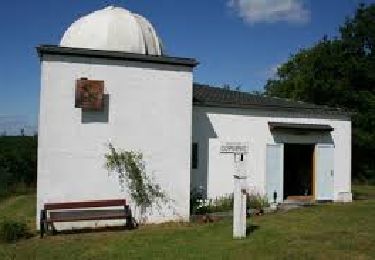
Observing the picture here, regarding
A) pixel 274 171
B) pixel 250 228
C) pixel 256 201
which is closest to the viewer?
pixel 250 228

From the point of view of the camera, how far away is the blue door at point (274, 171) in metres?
19.0

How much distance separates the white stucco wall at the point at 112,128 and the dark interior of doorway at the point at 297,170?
8.06 meters

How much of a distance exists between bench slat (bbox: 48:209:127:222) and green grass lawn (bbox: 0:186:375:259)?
438 millimetres

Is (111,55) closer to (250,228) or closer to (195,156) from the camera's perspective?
(195,156)

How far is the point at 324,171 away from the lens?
2050 cm

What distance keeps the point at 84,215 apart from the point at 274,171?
8.11m

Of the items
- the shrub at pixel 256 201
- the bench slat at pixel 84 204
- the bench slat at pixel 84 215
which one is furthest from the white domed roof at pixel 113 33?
the shrub at pixel 256 201

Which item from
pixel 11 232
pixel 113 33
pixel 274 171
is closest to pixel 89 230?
pixel 11 232

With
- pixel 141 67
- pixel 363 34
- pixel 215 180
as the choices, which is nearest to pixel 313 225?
pixel 215 180

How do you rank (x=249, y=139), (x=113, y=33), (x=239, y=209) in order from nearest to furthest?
(x=239, y=209)
(x=113, y=33)
(x=249, y=139)

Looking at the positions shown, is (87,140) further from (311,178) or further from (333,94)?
(333,94)

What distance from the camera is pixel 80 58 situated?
46.6ft

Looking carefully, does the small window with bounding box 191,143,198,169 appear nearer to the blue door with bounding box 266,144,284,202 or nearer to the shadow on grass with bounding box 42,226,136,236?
the blue door with bounding box 266,144,284,202

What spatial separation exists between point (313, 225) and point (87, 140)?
676cm
